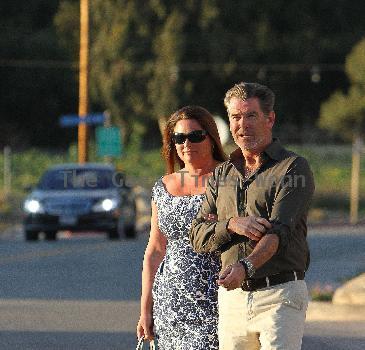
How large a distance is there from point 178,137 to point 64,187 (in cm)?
2486

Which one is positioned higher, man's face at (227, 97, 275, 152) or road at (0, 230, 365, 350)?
man's face at (227, 97, 275, 152)

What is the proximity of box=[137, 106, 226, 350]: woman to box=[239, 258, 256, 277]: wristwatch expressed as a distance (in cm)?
104

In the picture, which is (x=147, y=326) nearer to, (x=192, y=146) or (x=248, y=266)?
(x=192, y=146)

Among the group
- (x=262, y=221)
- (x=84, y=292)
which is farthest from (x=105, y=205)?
(x=262, y=221)

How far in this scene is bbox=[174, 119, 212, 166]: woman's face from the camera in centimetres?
773

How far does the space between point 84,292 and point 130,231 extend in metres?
13.5

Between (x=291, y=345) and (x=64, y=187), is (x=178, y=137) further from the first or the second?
(x=64, y=187)

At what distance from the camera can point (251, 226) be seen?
6.57 metres

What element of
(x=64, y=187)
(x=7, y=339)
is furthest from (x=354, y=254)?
(x=7, y=339)

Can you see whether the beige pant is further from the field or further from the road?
the field

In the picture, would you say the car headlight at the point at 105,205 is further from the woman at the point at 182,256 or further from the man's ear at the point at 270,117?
the man's ear at the point at 270,117

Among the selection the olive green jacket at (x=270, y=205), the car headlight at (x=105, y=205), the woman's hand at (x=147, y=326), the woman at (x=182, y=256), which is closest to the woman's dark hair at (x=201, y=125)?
the woman at (x=182, y=256)

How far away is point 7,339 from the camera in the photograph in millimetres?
14289

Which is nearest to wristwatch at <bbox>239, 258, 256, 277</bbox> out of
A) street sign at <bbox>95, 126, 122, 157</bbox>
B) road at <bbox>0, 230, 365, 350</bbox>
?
road at <bbox>0, 230, 365, 350</bbox>
